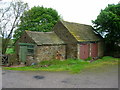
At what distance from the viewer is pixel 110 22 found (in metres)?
21.0

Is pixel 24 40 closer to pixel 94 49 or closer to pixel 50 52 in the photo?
pixel 50 52

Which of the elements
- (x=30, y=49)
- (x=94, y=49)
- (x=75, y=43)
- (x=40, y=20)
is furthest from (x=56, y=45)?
(x=40, y=20)

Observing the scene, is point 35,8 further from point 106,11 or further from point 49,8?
point 106,11

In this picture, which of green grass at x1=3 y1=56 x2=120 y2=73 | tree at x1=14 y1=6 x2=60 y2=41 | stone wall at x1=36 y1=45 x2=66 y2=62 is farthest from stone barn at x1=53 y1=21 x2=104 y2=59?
tree at x1=14 y1=6 x2=60 y2=41

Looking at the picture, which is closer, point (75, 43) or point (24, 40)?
point (24, 40)

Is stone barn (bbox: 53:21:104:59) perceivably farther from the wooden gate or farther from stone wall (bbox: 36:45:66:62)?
stone wall (bbox: 36:45:66:62)

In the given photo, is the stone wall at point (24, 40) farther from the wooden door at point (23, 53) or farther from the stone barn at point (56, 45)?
the wooden door at point (23, 53)

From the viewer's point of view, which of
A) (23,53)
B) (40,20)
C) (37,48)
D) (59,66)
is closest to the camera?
(59,66)

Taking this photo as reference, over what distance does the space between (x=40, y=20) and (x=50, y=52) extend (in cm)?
1323

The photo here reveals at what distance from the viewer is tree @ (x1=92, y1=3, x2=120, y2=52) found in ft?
67.1

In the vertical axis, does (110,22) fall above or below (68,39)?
above

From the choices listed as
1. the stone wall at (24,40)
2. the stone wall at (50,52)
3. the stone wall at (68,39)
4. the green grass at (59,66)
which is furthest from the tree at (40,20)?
the green grass at (59,66)

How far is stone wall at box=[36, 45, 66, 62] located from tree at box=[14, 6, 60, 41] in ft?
32.4

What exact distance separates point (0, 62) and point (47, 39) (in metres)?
6.64
